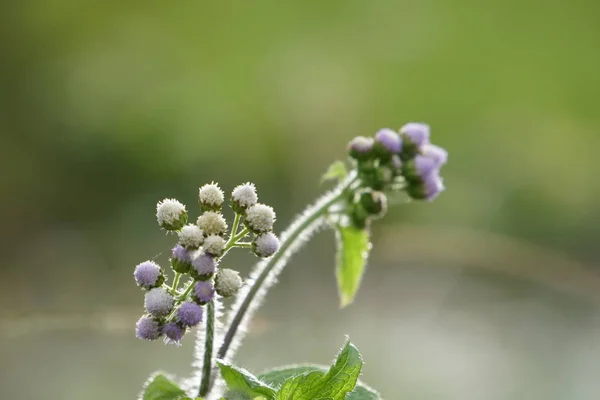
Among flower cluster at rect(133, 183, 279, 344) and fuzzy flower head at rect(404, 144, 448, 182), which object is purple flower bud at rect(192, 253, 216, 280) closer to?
flower cluster at rect(133, 183, 279, 344)

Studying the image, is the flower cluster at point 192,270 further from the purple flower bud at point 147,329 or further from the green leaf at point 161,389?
the green leaf at point 161,389

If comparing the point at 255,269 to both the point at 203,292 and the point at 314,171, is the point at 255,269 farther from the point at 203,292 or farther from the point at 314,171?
the point at 314,171

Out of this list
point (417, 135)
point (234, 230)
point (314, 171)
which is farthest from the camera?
point (314, 171)

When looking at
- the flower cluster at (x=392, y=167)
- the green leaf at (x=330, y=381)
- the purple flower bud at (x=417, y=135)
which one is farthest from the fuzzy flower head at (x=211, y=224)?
the purple flower bud at (x=417, y=135)

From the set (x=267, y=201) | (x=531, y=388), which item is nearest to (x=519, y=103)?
(x=267, y=201)

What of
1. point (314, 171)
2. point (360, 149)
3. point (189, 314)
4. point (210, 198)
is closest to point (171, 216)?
point (210, 198)

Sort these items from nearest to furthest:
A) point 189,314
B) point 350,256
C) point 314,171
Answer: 1. point 189,314
2. point 350,256
3. point 314,171
